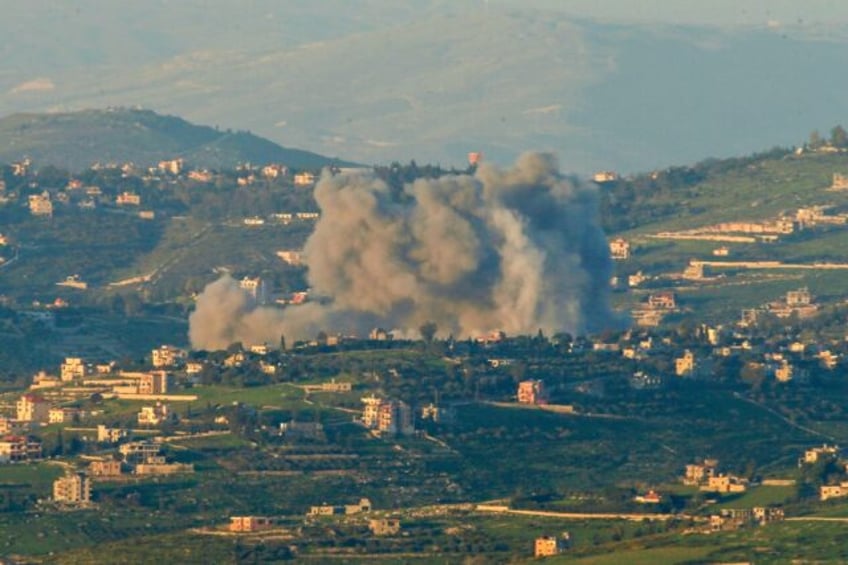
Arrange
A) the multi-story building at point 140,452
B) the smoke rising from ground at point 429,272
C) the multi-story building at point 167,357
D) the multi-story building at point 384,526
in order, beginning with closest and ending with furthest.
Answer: the multi-story building at point 384,526
the multi-story building at point 140,452
the multi-story building at point 167,357
the smoke rising from ground at point 429,272

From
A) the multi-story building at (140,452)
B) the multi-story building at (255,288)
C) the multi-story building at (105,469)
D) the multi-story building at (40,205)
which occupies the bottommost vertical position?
the multi-story building at (105,469)

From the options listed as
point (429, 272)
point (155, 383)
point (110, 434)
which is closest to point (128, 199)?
point (429, 272)

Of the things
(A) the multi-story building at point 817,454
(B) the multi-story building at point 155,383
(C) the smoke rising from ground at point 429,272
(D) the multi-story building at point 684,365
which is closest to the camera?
(A) the multi-story building at point 817,454

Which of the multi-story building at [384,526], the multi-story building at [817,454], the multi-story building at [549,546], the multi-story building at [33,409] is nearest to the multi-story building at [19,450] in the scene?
the multi-story building at [33,409]

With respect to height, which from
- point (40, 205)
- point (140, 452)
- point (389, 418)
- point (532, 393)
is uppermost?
point (40, 205)

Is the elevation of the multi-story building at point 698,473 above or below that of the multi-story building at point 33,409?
below

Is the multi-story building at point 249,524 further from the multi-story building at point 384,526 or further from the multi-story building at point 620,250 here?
the multi-story building at point 620,250

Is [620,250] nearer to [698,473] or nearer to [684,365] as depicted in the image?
[684,365]
